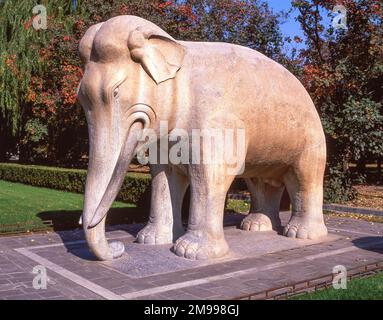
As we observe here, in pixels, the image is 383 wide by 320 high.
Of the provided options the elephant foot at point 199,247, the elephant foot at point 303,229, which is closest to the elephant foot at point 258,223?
the elephant foot at point 303,229

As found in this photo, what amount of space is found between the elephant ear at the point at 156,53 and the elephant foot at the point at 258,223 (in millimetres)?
3242

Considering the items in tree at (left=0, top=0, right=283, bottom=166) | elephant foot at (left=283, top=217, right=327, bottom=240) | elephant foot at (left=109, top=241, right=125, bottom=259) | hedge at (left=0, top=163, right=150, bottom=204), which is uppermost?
tree at (left=0, top=0, right=283, bottom=166)

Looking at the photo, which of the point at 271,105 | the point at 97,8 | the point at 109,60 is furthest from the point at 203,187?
the point at 97,8

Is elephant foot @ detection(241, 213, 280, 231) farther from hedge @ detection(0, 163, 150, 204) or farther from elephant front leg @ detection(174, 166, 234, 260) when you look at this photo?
hedge @ detection(0, 163, 150, 204)

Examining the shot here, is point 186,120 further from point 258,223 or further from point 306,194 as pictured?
point 258,223

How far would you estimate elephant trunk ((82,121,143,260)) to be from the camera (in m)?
5.61

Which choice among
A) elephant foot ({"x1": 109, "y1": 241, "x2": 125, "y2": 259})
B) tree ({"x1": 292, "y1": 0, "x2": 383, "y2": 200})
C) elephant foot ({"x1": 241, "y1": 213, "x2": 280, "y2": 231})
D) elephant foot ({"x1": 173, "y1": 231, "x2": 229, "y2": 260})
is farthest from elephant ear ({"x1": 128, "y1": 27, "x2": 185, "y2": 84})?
tree ({"x1": 292, "y1": 0, "x2": 383, "y2": 200})

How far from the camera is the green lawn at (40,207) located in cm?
1030

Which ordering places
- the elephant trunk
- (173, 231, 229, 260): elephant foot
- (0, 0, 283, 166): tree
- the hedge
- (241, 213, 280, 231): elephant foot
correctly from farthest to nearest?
(0, 0, 283, 166): tree, the hedge, (241, 213, 280, 231): elephant foot, (173, 231, 229, 260): elephant foot, the elephant trunk

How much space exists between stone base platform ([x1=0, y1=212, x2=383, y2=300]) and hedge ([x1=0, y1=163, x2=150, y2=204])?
5532 millimetres

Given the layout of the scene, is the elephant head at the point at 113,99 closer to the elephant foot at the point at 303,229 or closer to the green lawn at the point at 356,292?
the green lawn at the point at 356,292

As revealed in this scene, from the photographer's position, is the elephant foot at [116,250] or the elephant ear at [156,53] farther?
the elephant foot at [116,250]
